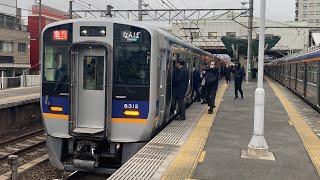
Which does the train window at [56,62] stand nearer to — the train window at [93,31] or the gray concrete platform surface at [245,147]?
the train window at [93,31]

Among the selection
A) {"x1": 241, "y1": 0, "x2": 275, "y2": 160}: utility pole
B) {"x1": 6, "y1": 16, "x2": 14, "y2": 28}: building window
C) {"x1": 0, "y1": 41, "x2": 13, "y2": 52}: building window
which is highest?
{"x1": 6, "y1": 16, "x2": 14, "y2": 28}: building window

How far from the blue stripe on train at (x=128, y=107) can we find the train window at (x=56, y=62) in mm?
1116

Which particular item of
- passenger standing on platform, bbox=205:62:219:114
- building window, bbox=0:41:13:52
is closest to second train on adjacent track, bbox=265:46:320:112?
passenger standing on platform, bbox=205:62:219:114

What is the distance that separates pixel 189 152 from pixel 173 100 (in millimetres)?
3564

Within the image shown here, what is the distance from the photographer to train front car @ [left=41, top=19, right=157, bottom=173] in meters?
7.25

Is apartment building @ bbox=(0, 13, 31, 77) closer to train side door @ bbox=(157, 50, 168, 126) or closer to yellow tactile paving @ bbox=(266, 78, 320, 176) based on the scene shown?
yellow tactile paving @ bbox=(266, 78, 320, 176)

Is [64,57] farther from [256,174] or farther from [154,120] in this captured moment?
[256,174]

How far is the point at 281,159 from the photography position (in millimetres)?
6797

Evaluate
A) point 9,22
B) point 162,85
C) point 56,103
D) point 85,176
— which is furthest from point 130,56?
point 9,22

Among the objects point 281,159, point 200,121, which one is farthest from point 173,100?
point 281,159

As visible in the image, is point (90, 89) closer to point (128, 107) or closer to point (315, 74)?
point (128, 107)

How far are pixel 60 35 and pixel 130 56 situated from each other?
56.7 inches

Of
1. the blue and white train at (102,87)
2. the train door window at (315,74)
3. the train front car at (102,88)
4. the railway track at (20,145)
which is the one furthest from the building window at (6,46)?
the train front car at (102,88)

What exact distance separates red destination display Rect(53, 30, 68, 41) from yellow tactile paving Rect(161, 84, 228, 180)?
10.1 ft
